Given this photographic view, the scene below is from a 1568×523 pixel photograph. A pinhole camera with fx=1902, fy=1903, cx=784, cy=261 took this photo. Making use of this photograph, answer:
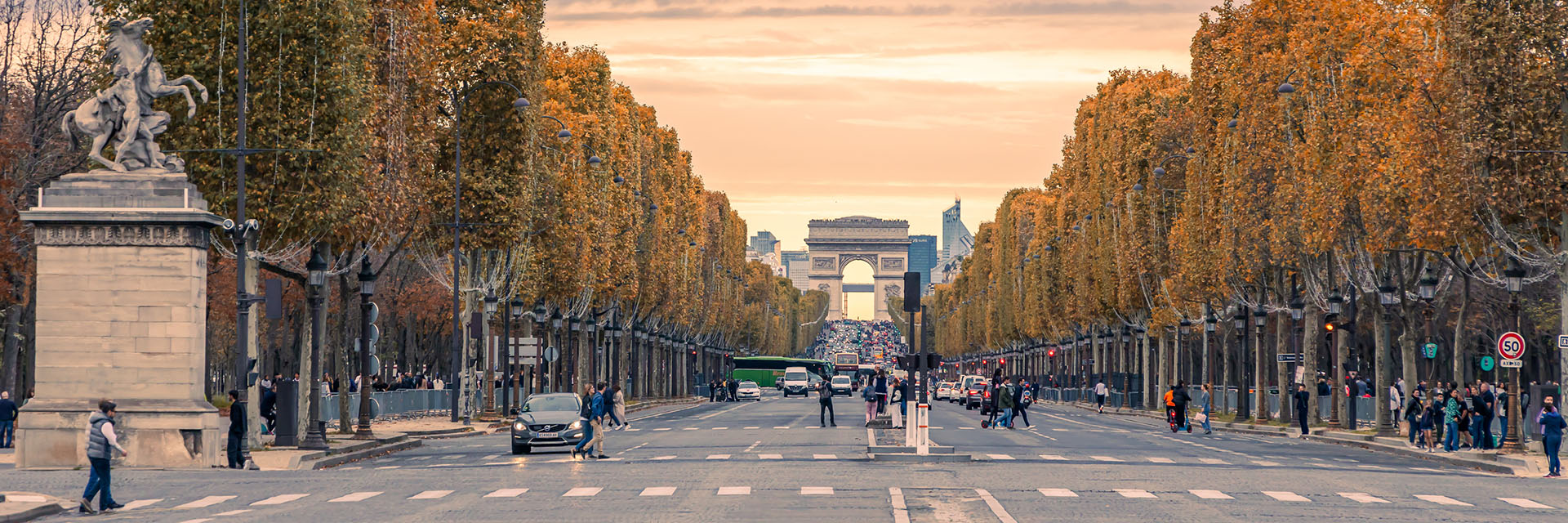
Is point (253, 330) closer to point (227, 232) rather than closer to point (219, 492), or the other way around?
point (227, 232)

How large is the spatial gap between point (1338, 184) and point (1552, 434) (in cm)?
1431

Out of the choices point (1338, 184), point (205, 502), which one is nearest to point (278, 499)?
point (205, 502)

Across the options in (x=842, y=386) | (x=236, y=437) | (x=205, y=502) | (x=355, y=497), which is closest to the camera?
(x=205, y=502)

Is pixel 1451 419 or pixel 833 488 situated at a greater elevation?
pixel 1451 419

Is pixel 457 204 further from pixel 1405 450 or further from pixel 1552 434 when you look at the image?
pixel 1552 434

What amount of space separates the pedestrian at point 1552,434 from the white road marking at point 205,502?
2298 cm

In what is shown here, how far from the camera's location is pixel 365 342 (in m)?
43.1

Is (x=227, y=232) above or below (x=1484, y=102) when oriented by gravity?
below

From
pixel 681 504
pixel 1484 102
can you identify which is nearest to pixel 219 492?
pixel 681 504

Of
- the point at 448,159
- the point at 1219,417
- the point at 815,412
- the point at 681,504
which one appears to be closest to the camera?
the point at 681,504

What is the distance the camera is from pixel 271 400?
43781 millimetres

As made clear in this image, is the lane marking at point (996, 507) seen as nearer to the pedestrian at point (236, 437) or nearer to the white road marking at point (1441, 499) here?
the white road marking at point (1441, 499)

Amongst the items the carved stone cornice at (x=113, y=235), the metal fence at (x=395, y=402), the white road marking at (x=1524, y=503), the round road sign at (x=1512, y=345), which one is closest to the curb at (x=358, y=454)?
the carved stone cornice at (x=113, y=235)

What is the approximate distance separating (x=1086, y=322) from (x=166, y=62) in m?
70.6
